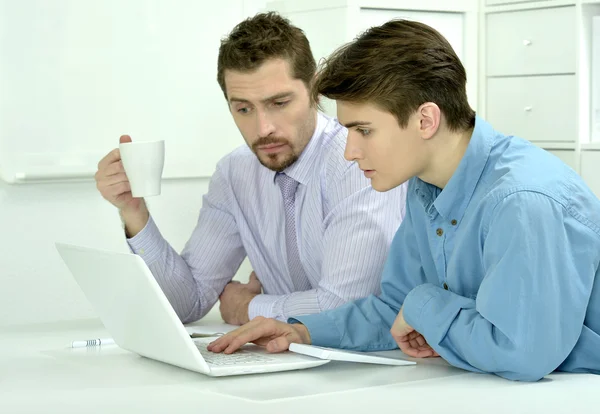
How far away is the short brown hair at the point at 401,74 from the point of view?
4.82ft

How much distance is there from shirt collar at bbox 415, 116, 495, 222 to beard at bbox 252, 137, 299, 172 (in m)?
0.54

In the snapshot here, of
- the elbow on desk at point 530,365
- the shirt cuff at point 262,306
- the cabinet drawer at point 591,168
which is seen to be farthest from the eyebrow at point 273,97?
the cabinet drawer at point 591,168

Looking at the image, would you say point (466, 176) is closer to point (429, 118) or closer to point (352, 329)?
point (429, 118)

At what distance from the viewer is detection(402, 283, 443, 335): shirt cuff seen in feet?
4.67

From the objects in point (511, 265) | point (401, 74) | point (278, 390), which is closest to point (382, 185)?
point (401, 74)

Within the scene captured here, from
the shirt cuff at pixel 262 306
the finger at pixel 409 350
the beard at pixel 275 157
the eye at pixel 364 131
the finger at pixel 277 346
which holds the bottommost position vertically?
the shirt cuff at pixel 262 306

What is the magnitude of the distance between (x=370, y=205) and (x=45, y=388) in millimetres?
748

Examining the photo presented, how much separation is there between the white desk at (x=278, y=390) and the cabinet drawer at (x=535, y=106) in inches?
52.6

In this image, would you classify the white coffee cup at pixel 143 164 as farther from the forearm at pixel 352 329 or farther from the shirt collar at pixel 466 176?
the shirt collar at pixel 466 176

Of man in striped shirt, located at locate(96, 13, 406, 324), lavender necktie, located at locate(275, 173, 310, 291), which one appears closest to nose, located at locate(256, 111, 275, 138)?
man in striped shirt, located at locate(96, 13, 406, 324)

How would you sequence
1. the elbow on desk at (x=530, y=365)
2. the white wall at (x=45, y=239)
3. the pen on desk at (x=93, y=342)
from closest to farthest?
the elbow on desk at (x=530, y=365) → the pen on desk at (x=93, y=342) → the white wall at (x=45, y=239)

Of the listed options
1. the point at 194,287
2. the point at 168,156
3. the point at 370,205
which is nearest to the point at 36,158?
the point at 168,156

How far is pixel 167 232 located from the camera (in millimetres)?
2590

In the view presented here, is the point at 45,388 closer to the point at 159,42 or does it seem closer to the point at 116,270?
the point at 116,270
